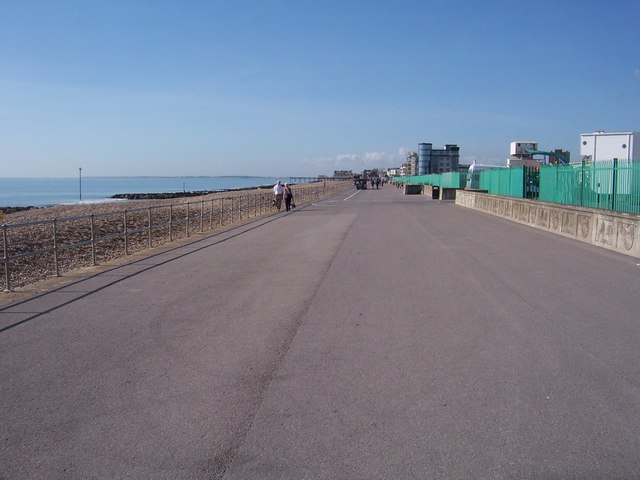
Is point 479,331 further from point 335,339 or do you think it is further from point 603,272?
point 603,272

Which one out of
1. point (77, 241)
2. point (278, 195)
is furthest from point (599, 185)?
point (278, 195)

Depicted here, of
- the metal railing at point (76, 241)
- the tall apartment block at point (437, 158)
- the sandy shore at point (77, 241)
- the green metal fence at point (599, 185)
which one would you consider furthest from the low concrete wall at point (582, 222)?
the tall apartment block at point (437, 158)

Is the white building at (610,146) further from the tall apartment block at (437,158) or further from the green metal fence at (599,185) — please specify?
the tall apartment block at (437,158)

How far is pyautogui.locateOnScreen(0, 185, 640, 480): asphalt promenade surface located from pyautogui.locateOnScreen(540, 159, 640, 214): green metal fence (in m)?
5.06

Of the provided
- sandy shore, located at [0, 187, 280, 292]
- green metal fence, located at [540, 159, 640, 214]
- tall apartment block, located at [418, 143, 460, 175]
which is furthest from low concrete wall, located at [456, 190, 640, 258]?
tall apartment block, located at [418, 143, 460, 175]

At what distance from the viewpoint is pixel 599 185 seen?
18.7m

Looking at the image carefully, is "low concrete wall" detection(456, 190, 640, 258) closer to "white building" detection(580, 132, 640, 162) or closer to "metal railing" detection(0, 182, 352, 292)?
"white building" detection(580, 132, 640, 162)

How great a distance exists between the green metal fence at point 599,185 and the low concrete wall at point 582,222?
422 mm

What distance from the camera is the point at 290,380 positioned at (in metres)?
6.11

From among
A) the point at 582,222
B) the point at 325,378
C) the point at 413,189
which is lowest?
the point at 325,378

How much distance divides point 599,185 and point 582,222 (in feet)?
3.72

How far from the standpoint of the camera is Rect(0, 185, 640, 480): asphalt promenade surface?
445 cm

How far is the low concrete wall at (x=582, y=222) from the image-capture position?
15578mm

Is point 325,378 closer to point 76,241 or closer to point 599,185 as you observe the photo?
point 599,185
